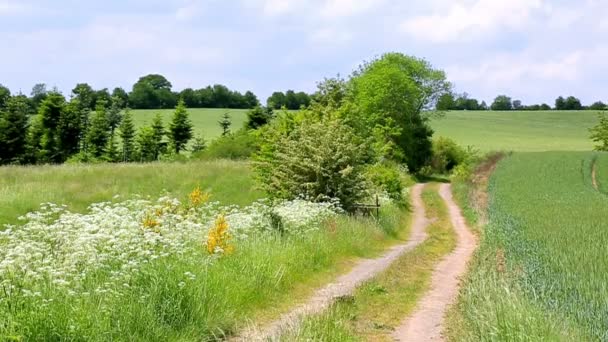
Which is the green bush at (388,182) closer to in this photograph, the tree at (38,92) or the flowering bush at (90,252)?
the flowering bush at (90,252)

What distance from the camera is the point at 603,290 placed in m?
8.81

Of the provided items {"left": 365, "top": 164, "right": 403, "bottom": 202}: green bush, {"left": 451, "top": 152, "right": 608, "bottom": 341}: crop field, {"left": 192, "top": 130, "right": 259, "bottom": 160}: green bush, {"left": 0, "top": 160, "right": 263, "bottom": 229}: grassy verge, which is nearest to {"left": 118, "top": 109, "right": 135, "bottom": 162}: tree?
{"left": 192, "top": 130, "right": 259, "bottom": 160}: green bush

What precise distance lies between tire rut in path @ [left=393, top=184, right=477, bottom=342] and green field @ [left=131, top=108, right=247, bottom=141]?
238 ft

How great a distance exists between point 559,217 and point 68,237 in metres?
18.2

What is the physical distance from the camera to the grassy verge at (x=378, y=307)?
8.39 m

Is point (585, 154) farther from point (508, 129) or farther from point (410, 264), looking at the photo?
point (410, 264)

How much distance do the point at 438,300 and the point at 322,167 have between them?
11.0 m

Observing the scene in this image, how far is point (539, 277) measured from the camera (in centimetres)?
1086

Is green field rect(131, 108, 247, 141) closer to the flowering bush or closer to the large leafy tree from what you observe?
the large leafy tree

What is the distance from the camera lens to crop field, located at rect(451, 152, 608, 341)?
24.5ft

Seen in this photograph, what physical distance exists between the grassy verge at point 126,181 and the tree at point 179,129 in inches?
1230

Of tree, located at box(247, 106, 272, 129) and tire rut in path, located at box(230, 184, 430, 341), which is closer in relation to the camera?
tire rut in path, located at box(230, 184, 430, 341)

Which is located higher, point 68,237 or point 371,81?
point 371,81

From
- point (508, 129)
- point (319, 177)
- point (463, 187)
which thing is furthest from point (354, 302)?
point (508, 129)
